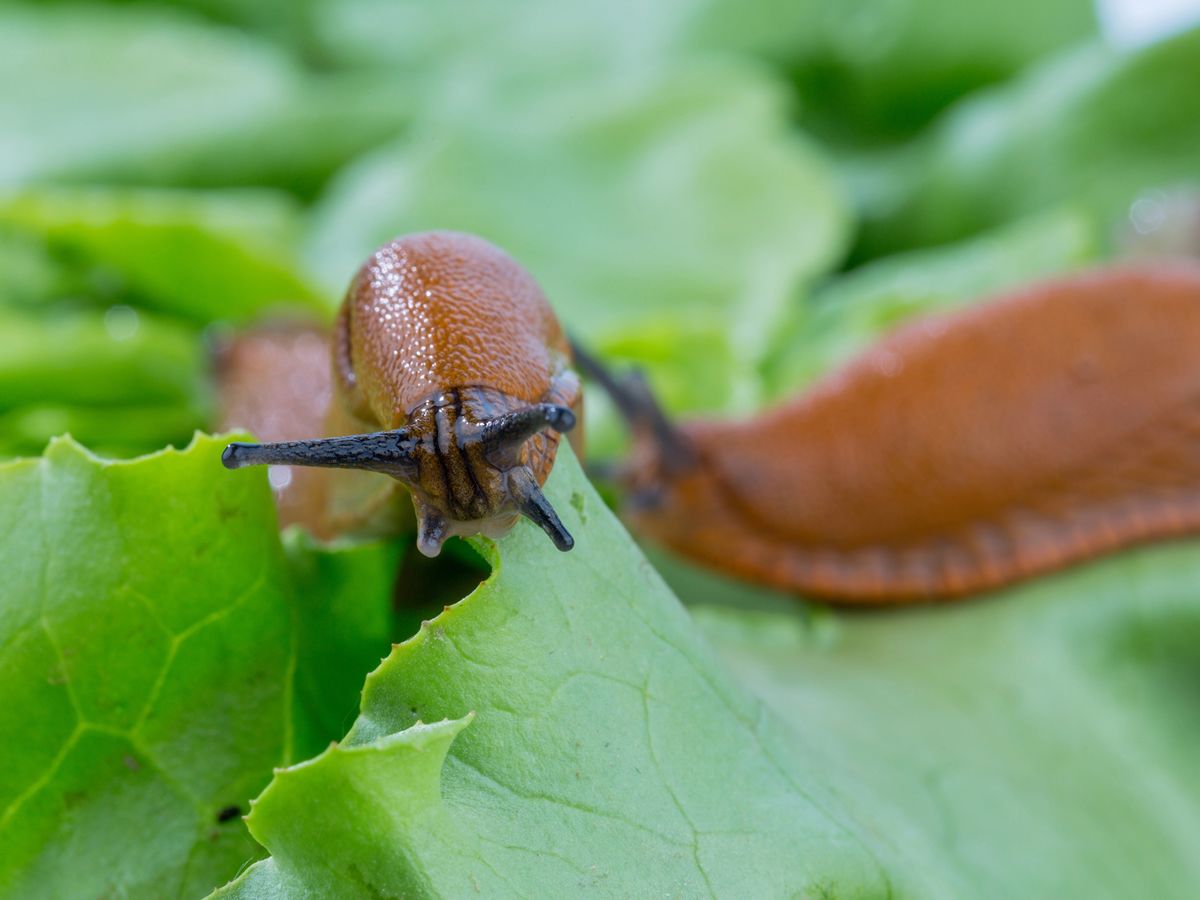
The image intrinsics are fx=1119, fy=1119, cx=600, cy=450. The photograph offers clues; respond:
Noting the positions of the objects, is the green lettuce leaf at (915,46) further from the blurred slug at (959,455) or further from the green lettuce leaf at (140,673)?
the green lettuce leaf at (140,673)

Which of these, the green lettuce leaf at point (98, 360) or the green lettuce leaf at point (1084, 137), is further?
the green lettuce leaf at point (1084, 137)

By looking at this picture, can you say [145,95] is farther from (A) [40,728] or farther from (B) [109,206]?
(A) [40,728]

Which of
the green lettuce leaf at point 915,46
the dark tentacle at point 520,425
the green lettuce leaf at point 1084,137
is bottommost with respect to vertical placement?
the dark tentacle at point 520,425

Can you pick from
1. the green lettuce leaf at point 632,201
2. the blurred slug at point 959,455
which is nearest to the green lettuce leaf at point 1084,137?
the green lettuce leaf at point 632,201

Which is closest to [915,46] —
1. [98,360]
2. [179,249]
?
[179,249]

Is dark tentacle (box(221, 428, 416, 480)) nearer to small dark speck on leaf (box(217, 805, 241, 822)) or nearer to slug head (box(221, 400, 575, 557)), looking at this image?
slug head (box(221, 400, 575, 557))

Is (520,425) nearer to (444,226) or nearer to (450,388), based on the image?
(450,388)

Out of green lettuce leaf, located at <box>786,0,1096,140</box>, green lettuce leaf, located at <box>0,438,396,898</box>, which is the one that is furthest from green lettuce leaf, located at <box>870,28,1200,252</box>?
green lettuce leaf, located at <box>0,438,396,898</box>
